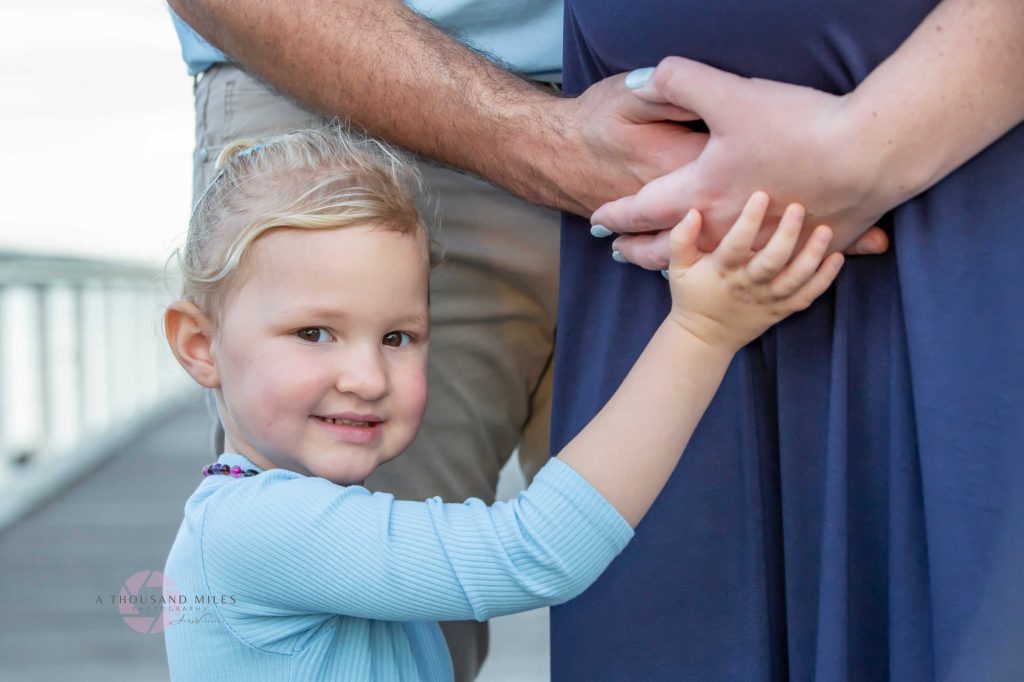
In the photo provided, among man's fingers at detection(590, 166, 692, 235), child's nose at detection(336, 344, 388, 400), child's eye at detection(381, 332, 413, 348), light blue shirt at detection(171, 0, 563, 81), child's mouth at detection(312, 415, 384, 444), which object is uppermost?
light blue shirt at detection(171, 0, 563, 81)

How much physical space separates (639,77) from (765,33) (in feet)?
0.47

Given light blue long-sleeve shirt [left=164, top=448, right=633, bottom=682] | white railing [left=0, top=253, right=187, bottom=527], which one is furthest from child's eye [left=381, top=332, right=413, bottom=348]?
white railing [left=0, top=253, right=187, bottom=527]

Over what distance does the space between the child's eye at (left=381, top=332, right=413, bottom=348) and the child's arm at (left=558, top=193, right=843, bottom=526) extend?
30cm

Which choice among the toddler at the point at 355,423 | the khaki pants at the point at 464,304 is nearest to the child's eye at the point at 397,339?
the toddler at the point at 355,423

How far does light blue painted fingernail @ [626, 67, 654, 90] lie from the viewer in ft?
4.11

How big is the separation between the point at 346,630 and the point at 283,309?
1.27ft

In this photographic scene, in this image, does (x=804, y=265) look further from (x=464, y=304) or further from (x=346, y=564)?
(x=464, y=304)

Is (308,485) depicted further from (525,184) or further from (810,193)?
(810,193)

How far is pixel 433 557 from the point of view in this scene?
125cm

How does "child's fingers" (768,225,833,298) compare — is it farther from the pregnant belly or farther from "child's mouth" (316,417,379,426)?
"child's mouth" (316,417,379,426)

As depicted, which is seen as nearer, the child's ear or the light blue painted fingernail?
the light blue painted fingernail

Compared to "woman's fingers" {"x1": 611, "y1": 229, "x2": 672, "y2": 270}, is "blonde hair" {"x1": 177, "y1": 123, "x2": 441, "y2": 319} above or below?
above

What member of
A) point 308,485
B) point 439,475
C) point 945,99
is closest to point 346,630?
point 308,485

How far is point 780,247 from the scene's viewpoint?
1.16 metres
